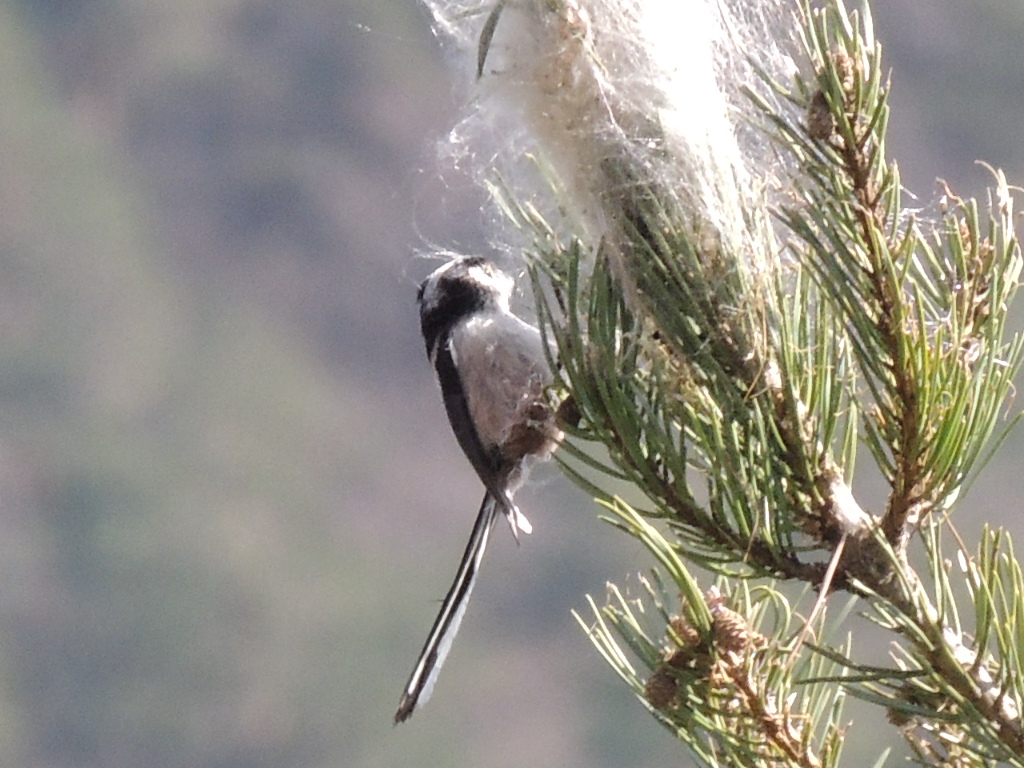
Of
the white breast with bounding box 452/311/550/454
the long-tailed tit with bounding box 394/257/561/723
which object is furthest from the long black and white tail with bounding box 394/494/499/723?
the white breast with bounding box 452/311/550/454

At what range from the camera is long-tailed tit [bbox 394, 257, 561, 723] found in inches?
47.9

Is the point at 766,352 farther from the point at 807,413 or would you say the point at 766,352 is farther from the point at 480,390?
the point at 480,390

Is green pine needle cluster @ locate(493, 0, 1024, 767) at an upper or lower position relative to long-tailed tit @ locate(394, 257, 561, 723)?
upper

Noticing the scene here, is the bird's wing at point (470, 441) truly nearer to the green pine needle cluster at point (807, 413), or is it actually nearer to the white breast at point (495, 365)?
the white breast at point (495, 365)

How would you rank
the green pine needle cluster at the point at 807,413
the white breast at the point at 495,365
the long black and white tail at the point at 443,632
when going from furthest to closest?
the white breast at the point at 495,365, the long black and white tail at the point at 443,632, the green pine needle cluster at the point at 807,413

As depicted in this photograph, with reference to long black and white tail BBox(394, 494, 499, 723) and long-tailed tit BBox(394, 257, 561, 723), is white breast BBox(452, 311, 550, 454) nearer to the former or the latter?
long-tailed tit BBox(394, 257, 561, 723)

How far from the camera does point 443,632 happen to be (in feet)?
4.17

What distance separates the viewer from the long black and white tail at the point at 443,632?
1193 millimetres

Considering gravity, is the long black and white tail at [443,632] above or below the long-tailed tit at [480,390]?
below

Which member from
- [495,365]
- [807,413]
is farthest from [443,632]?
[807,413]

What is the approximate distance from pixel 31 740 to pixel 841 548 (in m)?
6.93

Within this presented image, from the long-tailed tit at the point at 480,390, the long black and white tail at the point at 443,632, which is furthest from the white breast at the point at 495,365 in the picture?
the long black and white tail at the point at 443,632

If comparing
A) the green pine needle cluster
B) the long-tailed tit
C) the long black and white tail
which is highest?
the green pine needle cluster

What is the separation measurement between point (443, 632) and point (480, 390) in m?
0.47
